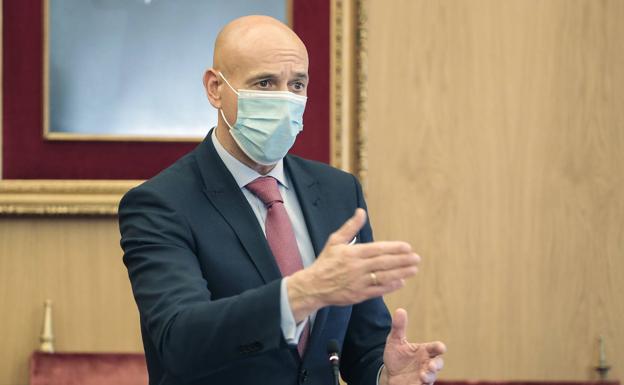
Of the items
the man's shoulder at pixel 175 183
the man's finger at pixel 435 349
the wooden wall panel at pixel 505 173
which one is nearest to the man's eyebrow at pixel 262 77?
the man's shoulder at pixel 175 183

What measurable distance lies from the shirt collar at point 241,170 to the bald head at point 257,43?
0.18 m

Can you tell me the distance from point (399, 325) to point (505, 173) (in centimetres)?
185

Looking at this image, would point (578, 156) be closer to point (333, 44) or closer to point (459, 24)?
point (459, 24)

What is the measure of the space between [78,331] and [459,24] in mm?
1726

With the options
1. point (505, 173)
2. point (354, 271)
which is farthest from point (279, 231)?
point (505, 173)

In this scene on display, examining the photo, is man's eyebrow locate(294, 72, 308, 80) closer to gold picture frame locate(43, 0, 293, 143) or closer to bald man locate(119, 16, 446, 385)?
bald man locate(119, 16, 446, 385)

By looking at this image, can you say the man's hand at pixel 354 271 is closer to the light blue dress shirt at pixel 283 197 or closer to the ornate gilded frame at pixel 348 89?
the light blue dress shirt at pixel 283 197

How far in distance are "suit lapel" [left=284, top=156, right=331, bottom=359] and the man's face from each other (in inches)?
7.4

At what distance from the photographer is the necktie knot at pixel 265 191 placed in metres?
2.35

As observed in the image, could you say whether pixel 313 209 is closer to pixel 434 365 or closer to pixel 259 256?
pixel 259 256

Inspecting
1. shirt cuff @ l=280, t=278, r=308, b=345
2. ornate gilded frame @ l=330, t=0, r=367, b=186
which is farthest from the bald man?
ornate gilded frame @ l=330, t=0, r=367, b=186

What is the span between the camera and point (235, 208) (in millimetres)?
2291

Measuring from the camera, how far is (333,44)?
12.7 ft

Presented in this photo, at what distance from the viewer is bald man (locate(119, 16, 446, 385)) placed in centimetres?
195
